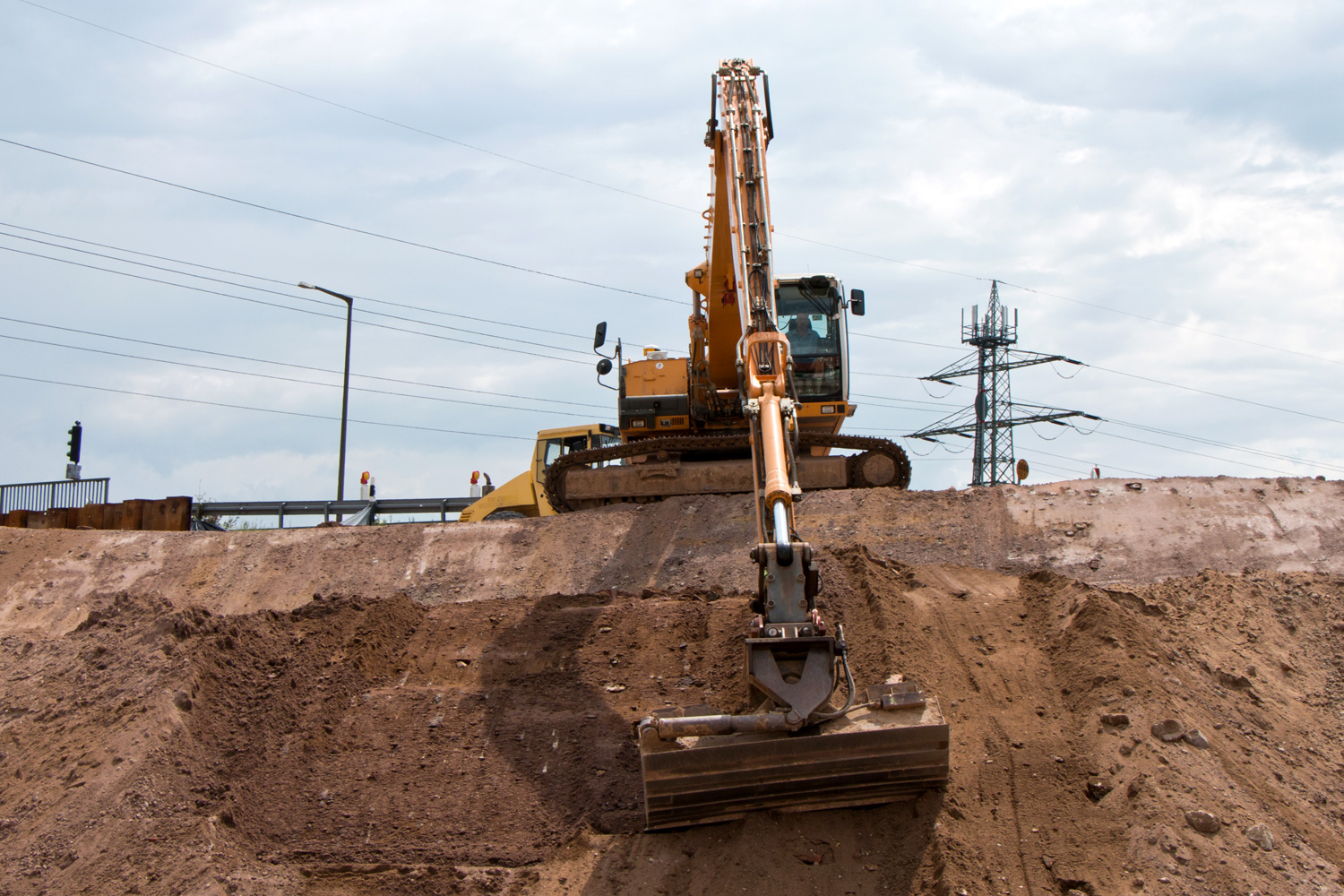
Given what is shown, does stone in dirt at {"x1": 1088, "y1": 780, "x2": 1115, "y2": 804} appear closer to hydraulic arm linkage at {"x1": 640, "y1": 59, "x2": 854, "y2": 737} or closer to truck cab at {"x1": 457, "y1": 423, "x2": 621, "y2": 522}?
hydraulic arm linkage at {"x1": 640, "y1": 59, "x2": 854, "y2": 737}

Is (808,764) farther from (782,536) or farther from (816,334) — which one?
(816,334)

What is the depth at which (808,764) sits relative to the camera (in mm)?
6684

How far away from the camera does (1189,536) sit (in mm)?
11930

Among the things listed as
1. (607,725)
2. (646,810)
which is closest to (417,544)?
(607,725)

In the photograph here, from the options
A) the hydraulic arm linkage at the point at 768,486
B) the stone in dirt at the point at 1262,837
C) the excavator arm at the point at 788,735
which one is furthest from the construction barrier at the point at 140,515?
the stone in dirt at the point at 1262,837

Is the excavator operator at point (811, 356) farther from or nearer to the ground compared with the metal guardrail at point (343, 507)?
farther from the ground

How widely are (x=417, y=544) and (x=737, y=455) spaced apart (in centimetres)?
475

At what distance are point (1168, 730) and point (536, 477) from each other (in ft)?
42.0

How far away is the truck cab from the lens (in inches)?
741

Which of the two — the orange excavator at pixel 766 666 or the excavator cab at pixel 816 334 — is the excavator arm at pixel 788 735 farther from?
the excavator cab at pixel 816 334

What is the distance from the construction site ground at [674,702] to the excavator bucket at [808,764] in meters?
0.20

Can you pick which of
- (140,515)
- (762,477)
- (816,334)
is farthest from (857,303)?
(140,515)

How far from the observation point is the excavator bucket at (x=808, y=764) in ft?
21.8

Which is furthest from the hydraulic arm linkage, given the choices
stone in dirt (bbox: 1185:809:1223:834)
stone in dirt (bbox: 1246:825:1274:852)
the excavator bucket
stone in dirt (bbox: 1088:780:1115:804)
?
stone in dirt (bbox: 1246:825:1274:852)
